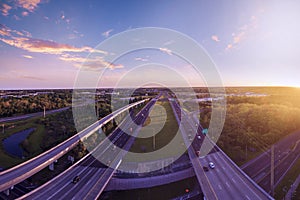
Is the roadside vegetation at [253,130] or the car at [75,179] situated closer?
the car at [75,179]

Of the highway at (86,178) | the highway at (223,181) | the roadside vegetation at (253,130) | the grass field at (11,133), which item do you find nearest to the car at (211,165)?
the highway at (223,181)

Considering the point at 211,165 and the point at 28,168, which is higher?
the point at 28,168

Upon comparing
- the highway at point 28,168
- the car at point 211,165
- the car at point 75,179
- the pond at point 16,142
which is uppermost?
the highway at point 28,168

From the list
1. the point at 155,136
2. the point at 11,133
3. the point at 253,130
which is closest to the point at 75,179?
the point at 155,136

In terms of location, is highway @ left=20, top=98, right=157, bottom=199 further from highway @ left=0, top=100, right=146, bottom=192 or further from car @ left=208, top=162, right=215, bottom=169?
car @ left=208, top=162, right=215, bottom=169

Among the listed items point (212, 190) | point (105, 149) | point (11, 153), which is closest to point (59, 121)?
point (11, 153)

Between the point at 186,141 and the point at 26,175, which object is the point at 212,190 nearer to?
the point at 186,141

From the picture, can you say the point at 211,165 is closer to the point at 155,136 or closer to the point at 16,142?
the point at 155,136

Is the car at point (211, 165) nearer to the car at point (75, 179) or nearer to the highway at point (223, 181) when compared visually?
the highway at point (223, 181)

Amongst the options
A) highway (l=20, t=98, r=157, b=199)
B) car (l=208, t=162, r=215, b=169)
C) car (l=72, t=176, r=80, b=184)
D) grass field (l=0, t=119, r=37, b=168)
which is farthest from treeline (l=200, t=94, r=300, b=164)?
grass field (l=0, t=119, r=37, b=168)
